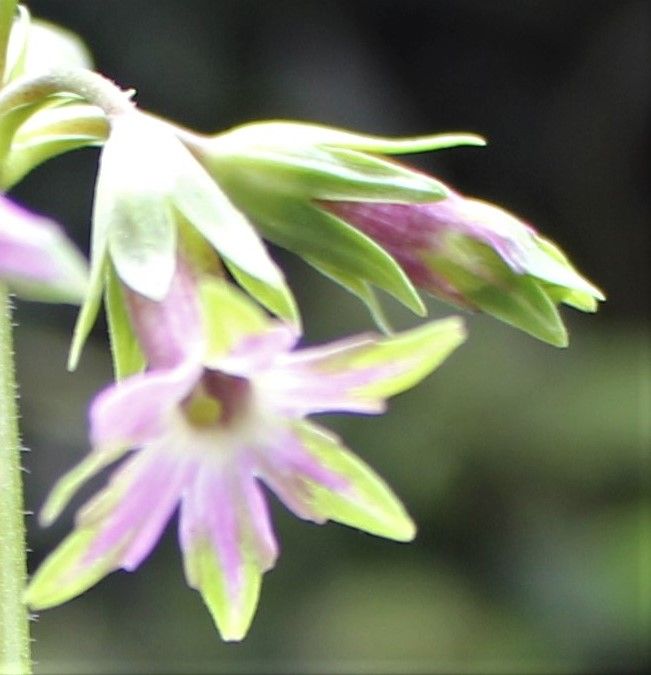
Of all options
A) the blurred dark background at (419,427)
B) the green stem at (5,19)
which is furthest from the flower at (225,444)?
the blurred dark background at (419,427)

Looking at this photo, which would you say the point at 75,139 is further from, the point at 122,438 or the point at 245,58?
the point at 245,58

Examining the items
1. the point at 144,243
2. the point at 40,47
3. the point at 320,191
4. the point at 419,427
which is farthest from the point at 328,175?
the point at 419,427

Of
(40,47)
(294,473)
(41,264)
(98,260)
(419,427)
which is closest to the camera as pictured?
(41,264)

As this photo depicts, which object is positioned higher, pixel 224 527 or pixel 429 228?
pixel 429 228

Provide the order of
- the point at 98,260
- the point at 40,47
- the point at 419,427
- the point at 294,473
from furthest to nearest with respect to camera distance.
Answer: the point at 419,427, the point at 40,47, the point at 294,473, the point at 98,260

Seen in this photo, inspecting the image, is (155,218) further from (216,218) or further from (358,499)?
(358,499)

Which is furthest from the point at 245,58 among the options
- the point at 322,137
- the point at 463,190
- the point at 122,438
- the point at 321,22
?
the point at 122,438
